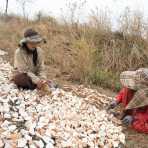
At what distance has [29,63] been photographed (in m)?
7.46

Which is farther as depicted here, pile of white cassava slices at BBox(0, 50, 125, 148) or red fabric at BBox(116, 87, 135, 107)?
red fabric at BBox(116, 87, 135, 107)

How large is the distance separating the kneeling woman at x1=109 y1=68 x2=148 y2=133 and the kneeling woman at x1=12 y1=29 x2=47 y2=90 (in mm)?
1372

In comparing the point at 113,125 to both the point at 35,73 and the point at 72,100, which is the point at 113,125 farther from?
the point at 35,73

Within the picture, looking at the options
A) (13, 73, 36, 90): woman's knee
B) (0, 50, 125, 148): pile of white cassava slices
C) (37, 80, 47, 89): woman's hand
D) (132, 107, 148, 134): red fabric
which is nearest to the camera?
(0, 50, 125, 148): pile of white cassava slices

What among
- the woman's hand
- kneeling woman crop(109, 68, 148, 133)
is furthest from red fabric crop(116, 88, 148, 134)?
the woman's hand

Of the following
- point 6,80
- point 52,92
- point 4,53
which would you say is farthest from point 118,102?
point 4,53

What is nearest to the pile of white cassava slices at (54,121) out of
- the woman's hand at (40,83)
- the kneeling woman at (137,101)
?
the woman's hand at (40,83)

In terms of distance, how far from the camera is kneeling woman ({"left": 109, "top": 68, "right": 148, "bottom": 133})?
6.32 metres

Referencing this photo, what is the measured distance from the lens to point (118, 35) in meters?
10.8

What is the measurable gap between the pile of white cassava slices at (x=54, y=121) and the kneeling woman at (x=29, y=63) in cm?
16

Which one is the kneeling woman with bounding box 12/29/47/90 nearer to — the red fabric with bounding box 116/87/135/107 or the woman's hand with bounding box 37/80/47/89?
the woman's hand with bounding box 37/80/47/89

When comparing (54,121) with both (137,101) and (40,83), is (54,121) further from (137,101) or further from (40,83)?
(40,83)

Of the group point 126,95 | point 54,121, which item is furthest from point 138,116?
point 54,121

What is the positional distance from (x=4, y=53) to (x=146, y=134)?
5.96 metres
